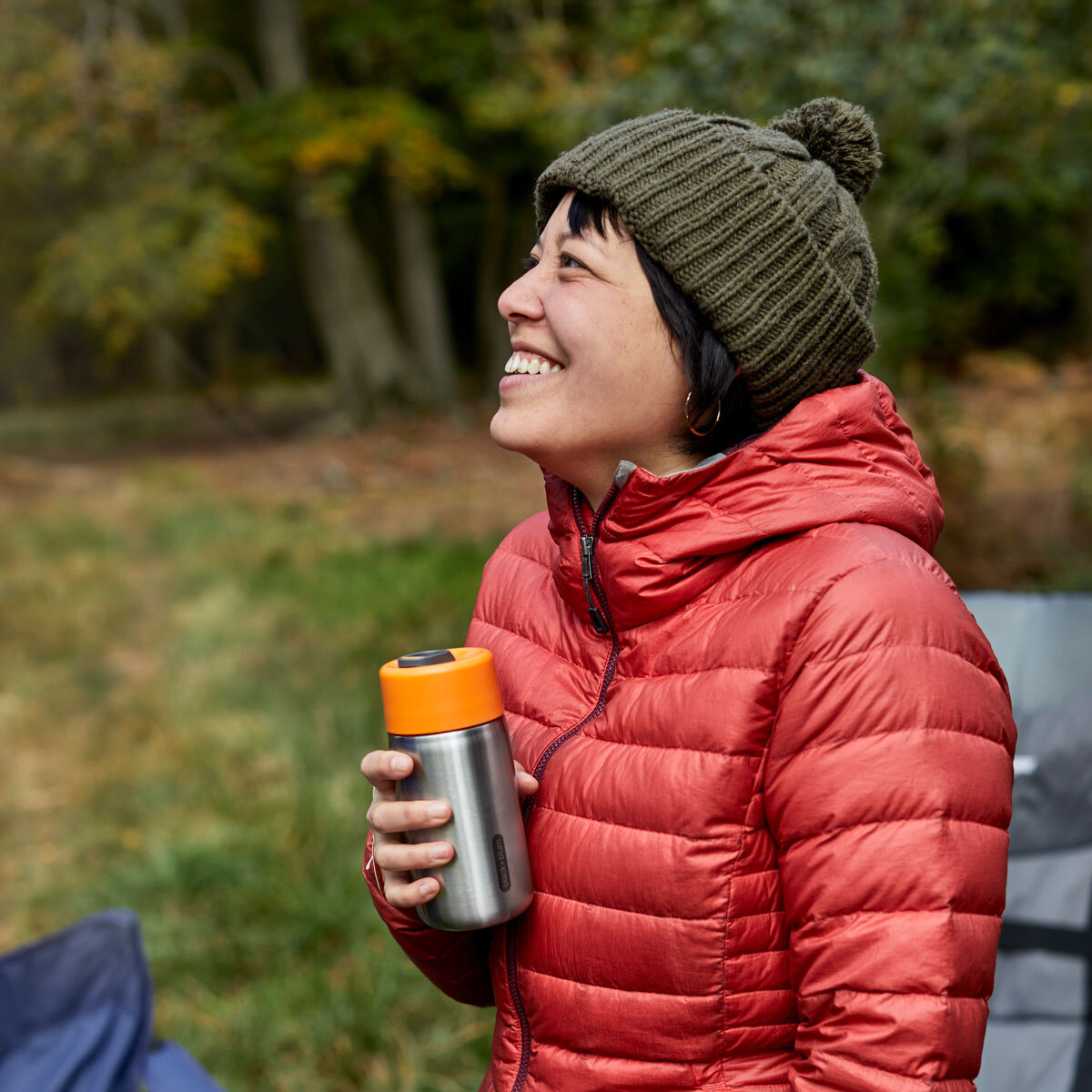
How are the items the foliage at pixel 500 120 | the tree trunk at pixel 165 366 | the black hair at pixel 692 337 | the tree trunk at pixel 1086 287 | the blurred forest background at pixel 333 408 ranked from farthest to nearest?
1. the tree trunk at pixel 165 366
2. the tree trunk at pixel 1086 287
3. the foliage at pixel 500 120
4. the blurred forest background at pixel 333 408
5. the black hair at pixel 692 337

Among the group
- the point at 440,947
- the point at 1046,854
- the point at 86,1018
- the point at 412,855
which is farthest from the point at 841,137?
the point at 86,1018

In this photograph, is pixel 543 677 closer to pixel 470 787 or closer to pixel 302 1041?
pixel 470 787

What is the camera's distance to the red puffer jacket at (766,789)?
117 cm

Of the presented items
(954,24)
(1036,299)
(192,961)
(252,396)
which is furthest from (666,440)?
(252,396)

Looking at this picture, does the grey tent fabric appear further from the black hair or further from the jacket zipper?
the black hair

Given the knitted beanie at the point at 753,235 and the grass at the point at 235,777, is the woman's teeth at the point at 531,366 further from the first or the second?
the grass at the point at 235,777

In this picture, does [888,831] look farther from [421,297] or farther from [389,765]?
[421,297]

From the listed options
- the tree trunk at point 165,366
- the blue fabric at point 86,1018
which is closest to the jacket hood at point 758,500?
the blue fabric at point 86,1018

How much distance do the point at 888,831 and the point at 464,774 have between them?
465 mm

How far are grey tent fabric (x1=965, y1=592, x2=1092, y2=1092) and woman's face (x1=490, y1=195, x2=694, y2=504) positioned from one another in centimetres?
165

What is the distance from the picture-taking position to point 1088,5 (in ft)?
15.5

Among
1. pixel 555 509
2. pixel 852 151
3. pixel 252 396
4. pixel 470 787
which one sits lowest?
pixel 252 396

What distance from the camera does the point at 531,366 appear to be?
1483 mm

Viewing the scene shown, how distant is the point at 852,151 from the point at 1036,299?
565 inches
